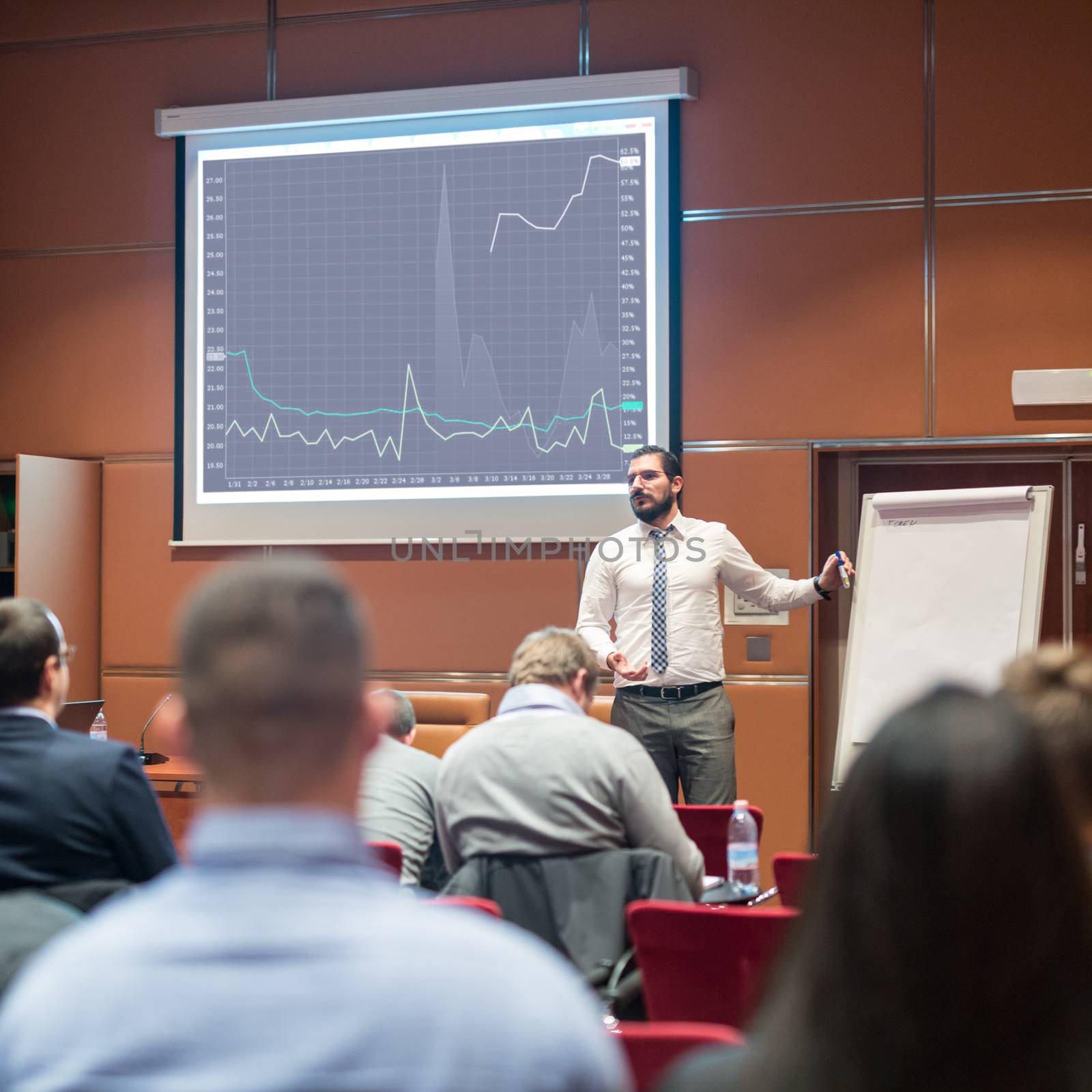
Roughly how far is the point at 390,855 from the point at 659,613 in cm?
218

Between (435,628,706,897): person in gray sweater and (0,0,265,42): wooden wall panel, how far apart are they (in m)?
4.57

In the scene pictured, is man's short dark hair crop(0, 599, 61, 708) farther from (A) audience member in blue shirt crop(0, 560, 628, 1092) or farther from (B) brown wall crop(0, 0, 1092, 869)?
(B) brown wall crop(0, 0, 1092, 869)

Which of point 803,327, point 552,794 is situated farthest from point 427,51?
point 552,794

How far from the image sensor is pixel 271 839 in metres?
0.75

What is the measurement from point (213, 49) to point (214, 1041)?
5.93 meters

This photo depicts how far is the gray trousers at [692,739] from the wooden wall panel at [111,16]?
382cm

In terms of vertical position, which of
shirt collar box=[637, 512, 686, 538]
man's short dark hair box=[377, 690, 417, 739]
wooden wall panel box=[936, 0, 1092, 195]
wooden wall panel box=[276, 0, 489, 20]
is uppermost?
wooden wall panel box=[276, 0, 489, 20]

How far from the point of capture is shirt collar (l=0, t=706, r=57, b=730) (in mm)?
2061

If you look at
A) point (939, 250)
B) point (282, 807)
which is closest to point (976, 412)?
point (939, 250)

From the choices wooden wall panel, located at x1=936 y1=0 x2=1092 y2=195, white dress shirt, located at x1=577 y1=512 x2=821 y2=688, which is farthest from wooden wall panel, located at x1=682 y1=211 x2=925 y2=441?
white dress shirt, located at x1=577 y1=512 x2=821 y2=688

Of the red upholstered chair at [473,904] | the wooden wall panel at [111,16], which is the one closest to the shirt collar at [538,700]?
the red upholstered chair at [473,904]

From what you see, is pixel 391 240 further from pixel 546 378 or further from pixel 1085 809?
pixel 1085 809

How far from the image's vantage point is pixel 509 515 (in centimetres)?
548

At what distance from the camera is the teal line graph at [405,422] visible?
5371mm
